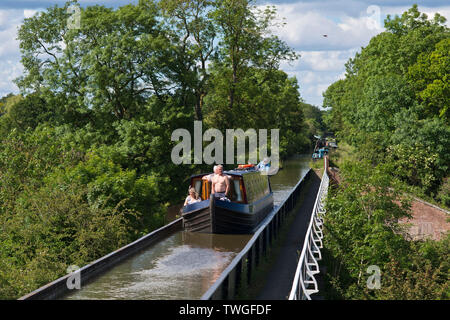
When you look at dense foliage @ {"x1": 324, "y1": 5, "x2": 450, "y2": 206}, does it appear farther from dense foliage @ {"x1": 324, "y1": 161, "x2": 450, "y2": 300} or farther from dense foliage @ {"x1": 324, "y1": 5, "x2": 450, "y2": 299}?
dense foliage @ {"x1": 324, "y1": 161, "x2": 450, "y2": 300}

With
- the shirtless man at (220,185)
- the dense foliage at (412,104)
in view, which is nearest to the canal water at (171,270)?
the shirtless man at (220,185)

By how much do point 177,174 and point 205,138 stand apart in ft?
15.2

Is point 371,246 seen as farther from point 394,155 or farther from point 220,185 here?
point 394,155

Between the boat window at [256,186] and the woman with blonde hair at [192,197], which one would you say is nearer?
the woman with blonde hair at [192,197]

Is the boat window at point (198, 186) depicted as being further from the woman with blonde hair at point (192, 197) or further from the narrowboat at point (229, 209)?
the woman with blonde hair at point (192, 197)

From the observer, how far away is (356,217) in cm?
1928

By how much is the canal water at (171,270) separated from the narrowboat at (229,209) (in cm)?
38

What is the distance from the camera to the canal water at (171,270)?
1023cm

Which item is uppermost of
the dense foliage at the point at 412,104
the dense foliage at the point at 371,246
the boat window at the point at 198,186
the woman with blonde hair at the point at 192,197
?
the dense foliage at the point at 412,104

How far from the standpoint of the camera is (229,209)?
16.8m

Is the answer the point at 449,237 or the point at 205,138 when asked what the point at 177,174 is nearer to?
the point at 205,138

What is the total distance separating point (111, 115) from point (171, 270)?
21.1 meters
